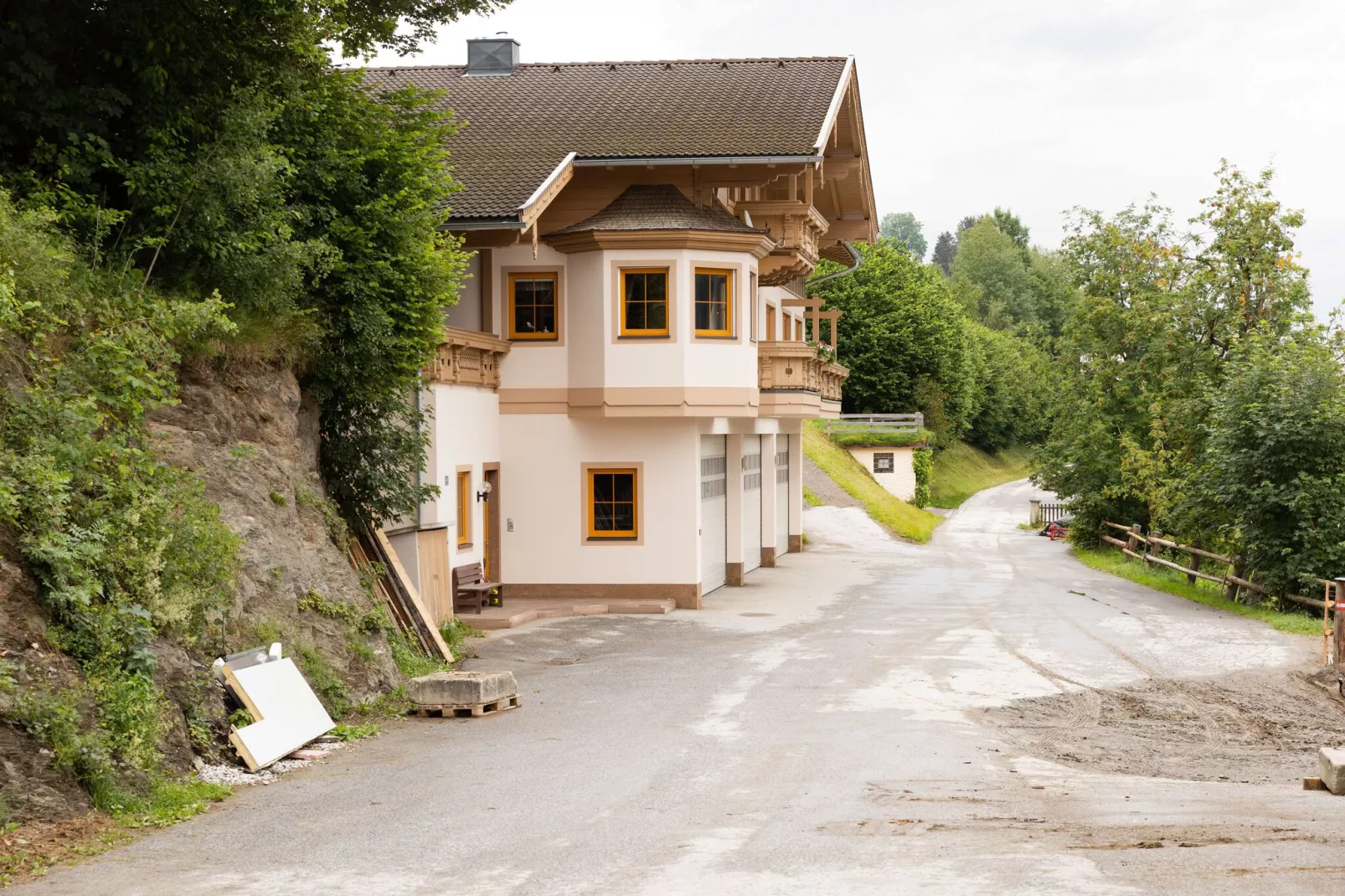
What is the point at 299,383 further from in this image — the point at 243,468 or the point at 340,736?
the point at 340,736

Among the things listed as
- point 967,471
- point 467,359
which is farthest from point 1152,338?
point 967,471

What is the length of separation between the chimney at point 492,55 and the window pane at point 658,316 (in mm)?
9631

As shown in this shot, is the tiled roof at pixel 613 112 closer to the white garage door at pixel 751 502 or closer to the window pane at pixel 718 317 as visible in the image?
the window pane at pixel 718 317

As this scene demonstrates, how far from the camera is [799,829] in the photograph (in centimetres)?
961

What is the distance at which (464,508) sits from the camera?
2358cm

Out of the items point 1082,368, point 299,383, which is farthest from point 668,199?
point 1082,368

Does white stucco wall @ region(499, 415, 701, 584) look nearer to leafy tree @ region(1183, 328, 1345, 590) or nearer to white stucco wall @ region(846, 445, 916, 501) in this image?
leafy tree @ region(1183, 328, 1345, 590)

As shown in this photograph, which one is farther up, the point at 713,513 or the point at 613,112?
the point at 613,112

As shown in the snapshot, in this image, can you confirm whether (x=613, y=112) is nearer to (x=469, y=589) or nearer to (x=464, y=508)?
(x=464, y=508)

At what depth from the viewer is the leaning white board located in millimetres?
11562

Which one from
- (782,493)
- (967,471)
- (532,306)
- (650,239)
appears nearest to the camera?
(650,239)

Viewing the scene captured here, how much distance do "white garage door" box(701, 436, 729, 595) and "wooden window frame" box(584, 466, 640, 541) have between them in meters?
1.75

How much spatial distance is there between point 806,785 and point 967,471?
76.2 m

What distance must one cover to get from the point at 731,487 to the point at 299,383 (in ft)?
46.8
